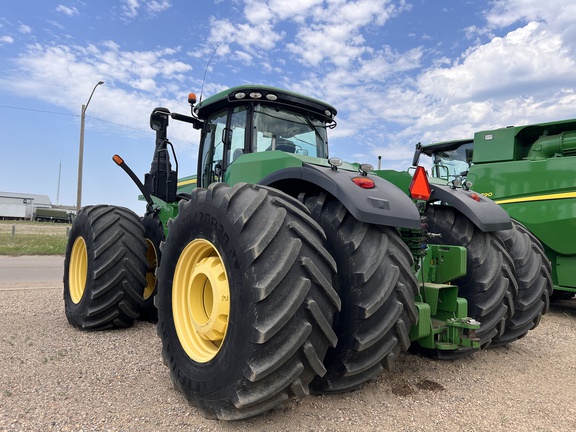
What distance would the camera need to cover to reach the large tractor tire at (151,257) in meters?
4.75

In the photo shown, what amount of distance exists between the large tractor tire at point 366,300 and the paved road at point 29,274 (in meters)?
6.82

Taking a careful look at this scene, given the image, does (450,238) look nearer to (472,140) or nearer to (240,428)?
(240,428)

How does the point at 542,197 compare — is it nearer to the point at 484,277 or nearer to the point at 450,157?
the point at 450,157

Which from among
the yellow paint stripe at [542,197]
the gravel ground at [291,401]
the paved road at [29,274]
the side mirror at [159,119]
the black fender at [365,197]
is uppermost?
the side mirror at [159,119]

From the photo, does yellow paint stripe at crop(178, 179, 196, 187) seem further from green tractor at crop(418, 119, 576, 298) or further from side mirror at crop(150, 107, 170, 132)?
green tractor at crop(418, 119, 576, 298)

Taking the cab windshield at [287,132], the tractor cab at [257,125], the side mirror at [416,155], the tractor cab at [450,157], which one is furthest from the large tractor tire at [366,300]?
the side mirror at [416,155]

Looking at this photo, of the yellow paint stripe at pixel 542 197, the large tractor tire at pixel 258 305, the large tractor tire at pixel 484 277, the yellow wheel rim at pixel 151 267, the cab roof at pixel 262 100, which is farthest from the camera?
the yellow paint stripe at pixel 542 197

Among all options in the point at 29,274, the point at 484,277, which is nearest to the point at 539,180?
the point at 484,277

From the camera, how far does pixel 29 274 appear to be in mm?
9211

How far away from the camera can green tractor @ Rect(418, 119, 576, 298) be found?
5.86 metres

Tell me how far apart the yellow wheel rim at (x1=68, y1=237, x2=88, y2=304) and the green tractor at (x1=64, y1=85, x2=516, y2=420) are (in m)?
2.15

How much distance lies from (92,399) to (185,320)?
0.72 metres

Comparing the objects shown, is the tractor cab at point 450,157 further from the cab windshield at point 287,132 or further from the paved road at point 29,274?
the paved road at point 29,274

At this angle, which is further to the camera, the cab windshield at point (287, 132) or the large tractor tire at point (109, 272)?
the large tractor tire at point (109, 272)
